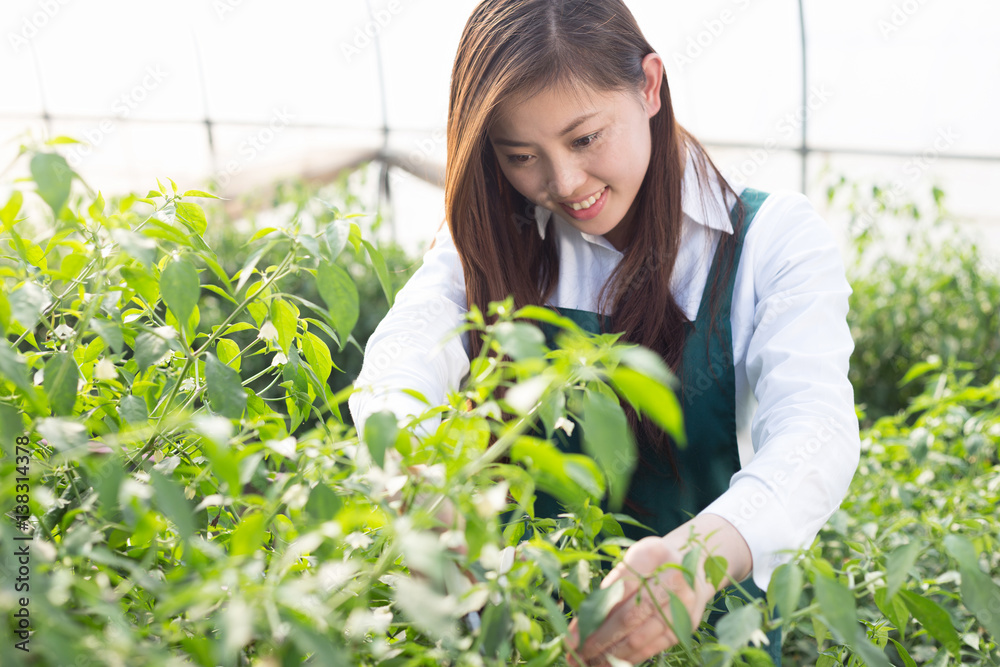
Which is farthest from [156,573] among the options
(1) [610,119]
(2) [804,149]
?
(2) [804,149]

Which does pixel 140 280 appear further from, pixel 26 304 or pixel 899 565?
pixel 899 565

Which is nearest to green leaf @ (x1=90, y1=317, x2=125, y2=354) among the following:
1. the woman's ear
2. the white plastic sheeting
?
the woman's ear

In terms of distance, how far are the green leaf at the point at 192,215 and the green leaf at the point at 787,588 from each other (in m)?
0.46

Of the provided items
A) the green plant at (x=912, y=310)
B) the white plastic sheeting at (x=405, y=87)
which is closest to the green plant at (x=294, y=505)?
the green plant at (x=912, y=310)

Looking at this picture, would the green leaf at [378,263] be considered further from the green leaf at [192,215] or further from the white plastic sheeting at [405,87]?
the white plastic sheeting at [405,87]

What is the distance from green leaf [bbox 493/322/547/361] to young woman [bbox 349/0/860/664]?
1.22 feet

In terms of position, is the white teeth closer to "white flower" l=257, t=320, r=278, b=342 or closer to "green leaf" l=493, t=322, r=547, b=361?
"white flower" l=257, t=320, r=278, b=342

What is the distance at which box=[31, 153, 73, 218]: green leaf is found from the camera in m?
0.40

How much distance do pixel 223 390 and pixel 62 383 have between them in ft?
0.29

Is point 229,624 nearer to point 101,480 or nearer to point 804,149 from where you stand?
point 101,480

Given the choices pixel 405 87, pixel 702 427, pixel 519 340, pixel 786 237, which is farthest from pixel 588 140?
Result: pixel 405 87

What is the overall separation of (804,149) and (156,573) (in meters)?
3.57

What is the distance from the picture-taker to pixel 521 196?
1.18 m

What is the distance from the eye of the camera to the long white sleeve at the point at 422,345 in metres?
0.88
